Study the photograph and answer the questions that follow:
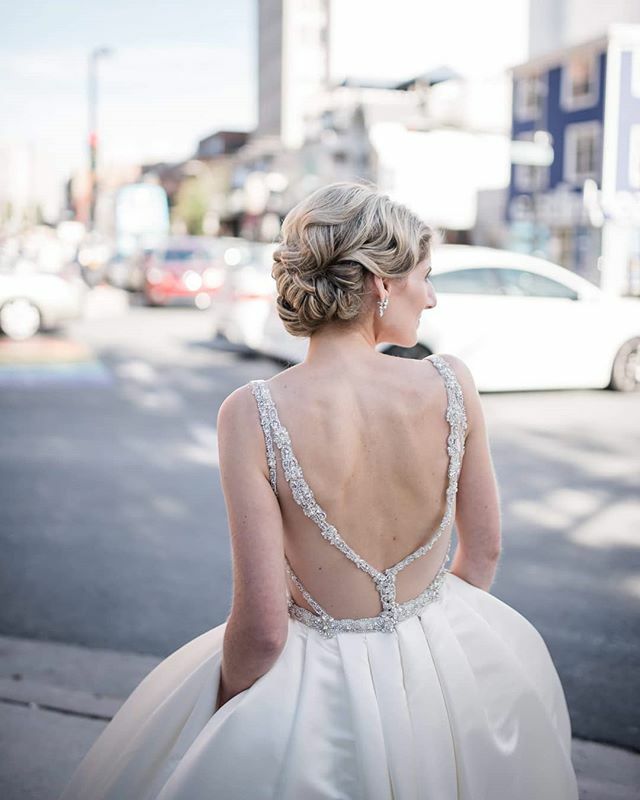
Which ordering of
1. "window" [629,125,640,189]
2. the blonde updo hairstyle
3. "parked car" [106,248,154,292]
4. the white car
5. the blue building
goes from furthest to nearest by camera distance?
"window" [629,125,640,189] → the blue building → "parked car" [106,248,154,292] → the white car → the blonde updo hairstyle

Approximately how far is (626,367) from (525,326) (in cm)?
141

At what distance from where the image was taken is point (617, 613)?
15.6ft

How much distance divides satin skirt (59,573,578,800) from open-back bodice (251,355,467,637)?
0.02 metres

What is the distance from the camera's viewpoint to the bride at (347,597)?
1.83m

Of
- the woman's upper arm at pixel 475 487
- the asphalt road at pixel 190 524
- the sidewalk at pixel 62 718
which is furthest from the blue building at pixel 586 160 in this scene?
the woman's upper arm at pixel 475 487

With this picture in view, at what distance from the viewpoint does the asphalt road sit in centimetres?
454

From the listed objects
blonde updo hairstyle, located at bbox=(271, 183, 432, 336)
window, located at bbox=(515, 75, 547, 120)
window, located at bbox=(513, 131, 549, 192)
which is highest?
window, located at bbox=(515, 75, 547, 120)

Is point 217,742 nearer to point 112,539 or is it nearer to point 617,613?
point 617,613

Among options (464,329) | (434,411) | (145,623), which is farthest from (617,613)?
(464,329)

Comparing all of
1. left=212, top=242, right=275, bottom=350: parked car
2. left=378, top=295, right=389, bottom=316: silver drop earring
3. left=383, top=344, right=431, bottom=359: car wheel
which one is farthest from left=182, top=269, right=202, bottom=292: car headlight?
left=378, top=295, right=389, bottom=316: silver drop earring

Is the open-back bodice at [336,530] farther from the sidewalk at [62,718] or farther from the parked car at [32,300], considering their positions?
the parked car at [32,300]

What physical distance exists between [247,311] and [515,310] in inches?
190

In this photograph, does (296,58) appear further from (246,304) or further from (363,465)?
(363,465)

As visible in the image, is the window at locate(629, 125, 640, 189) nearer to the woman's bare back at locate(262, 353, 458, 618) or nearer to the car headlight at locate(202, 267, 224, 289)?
the car headlight at locate(202, 267, 224, 289)
